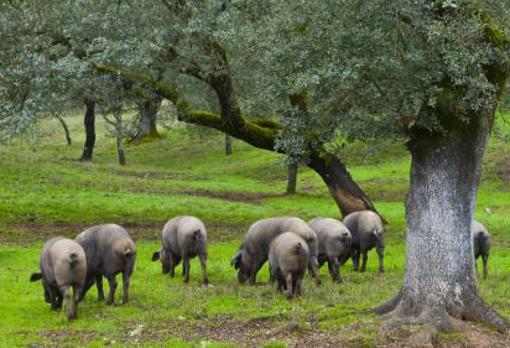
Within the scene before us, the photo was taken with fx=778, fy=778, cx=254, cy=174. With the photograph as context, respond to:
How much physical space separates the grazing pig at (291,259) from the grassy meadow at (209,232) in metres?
0.48

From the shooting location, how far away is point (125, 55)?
84.5ft

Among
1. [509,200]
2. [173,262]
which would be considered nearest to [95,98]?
[173,262]

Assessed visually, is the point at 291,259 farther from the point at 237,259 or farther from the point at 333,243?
the point at 237,259

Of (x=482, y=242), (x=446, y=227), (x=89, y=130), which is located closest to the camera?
(x=446, y=227)

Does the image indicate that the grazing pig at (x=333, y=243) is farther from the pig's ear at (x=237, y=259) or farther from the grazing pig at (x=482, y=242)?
the grazing pig at (x=482, y=242)

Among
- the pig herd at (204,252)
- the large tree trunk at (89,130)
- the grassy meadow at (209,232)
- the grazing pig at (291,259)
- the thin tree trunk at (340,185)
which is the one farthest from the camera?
the large tree trunk at (89,130)

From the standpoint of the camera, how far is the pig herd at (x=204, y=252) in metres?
17.7

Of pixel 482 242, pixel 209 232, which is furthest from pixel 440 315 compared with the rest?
pixel 209 232

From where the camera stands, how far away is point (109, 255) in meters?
19.0

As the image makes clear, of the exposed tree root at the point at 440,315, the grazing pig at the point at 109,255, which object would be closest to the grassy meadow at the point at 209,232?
the exposed tree root at the point at 440,315

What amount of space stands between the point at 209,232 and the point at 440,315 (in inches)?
658

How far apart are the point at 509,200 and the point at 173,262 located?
22835 millimetres

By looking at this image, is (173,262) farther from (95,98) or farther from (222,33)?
(95,98)

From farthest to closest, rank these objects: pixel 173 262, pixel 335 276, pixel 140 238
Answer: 1. pixel 140 238
2. pixel 173 262
3. pixel 335 276
